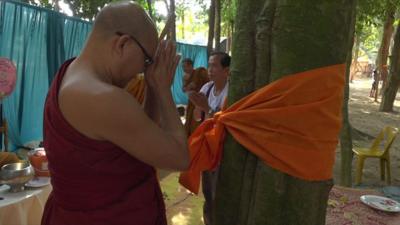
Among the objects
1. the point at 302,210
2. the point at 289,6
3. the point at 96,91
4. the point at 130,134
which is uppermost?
the point at 289,6

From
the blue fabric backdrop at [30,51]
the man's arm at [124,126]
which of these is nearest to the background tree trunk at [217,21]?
the blue fabric backdrop at [30,51]

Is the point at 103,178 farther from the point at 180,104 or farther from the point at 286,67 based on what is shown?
the point at 180,104

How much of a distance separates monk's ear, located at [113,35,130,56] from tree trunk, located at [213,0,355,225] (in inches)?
20.5

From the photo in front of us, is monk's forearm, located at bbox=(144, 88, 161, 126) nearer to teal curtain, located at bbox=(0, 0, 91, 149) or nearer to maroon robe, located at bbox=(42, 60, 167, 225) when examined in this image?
maroon robe, located at bbox=(42, 60, 167, 225)

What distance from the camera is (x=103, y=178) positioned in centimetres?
125

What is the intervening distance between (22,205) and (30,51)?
344 centimetres

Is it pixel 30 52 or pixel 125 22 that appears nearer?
pixel 125 22

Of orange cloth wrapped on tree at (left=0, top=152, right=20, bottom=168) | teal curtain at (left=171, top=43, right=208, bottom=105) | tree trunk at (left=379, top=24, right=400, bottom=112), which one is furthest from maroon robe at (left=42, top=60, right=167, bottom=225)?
tree trunk at (left=379, top=24, right=400, bottom=112)

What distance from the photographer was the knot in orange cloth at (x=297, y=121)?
1.30m

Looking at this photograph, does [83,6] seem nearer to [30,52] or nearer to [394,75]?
[30,52]

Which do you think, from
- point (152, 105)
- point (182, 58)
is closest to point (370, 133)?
point (182, 58)

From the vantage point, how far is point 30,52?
17.5 feet

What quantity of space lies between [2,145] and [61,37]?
6.11 feet

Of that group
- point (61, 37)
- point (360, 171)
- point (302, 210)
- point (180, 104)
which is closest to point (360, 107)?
point (180, 104)
